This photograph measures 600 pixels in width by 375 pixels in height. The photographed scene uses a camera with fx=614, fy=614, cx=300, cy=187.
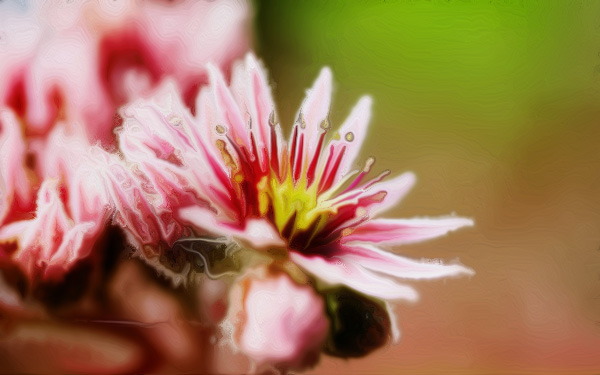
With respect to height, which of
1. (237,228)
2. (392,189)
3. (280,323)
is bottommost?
(280,323)

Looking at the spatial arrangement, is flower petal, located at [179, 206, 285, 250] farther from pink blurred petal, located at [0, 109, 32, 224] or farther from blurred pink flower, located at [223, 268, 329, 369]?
pink blurred petal, located at [0, 109, 32, 224]

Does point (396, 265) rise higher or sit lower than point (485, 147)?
lower

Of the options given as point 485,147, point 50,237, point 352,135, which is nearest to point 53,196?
point 50,237

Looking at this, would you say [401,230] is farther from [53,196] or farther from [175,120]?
[53,196]

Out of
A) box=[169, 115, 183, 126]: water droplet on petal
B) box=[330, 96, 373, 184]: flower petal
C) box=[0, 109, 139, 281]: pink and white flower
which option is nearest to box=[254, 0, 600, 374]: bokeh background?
box=[330, 96, 373, 184]: flower petal

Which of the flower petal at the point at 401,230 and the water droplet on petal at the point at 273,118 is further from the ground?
the water droplet on petal at the point at 273,118

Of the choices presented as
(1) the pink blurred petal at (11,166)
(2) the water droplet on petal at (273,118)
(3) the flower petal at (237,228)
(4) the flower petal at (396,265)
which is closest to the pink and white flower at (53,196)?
(1) the pink blurred petal at (11,166)

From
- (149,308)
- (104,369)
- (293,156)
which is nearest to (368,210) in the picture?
(293,156)

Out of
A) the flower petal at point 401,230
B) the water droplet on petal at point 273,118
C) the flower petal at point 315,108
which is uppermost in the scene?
the flower petal at point 315,108

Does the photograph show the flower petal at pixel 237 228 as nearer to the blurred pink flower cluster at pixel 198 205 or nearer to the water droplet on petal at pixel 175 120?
the blurred pink flower cluster at pixel 198 205
